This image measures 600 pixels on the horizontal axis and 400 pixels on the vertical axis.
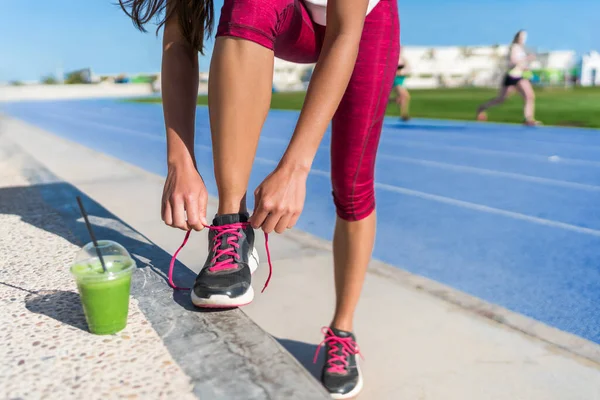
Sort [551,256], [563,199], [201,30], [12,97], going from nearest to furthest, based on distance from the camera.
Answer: [201,30] → [551,256] → [563,199] → [12,97]

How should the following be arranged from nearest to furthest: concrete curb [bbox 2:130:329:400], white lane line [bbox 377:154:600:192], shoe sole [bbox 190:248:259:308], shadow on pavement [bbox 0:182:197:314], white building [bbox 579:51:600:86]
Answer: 1. concrete curb [bbox 2:130:329:400]
2. shoe sole [bbox 190:248:259:308]
3. shadow on pavement [bbox 0:182:197:314]
4. white lane line [bbox 377:154:600:192]
5. white building [bbox 579:51:600:86]

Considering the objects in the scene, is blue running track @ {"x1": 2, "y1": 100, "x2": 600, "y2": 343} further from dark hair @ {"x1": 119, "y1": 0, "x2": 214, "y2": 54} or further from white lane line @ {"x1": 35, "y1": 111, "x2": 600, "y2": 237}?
dark hair @ {"x1": 119, "y1": 0, "x2": 214, "y2": 54}

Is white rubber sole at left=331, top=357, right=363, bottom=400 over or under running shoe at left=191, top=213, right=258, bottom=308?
under

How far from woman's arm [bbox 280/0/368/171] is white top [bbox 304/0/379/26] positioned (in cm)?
30

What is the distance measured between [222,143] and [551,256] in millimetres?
2354

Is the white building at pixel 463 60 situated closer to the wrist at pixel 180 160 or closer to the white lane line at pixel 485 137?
the white lane line at pixel 485 137

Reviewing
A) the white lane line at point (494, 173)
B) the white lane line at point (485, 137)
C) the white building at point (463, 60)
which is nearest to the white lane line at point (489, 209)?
the white lane line at point (494, 173)

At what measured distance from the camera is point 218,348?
4.61 ft

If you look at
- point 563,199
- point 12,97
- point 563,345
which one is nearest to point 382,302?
point 563,345

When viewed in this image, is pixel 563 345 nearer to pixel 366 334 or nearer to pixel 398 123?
pixel 366 334

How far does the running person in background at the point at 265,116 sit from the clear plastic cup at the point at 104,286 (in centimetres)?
19

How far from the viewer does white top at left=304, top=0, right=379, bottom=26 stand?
161cm

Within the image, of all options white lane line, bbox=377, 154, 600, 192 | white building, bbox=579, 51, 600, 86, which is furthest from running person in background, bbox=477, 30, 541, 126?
white building, bbox=579, 51, 600, 86

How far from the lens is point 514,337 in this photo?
193cm
